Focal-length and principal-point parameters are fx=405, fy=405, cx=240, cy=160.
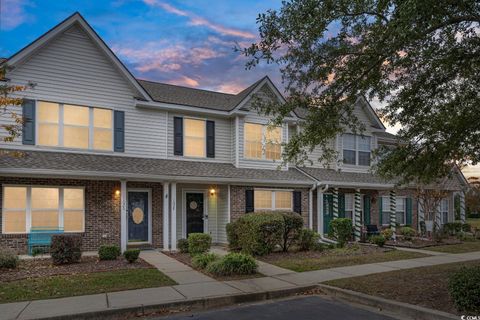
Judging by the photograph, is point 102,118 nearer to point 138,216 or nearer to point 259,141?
point 138,216

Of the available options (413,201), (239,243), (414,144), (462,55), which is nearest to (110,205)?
(239,243)

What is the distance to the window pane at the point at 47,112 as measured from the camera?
14.8 meters

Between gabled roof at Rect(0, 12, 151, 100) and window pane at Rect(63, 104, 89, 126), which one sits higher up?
gabled roof at Rect(0, 12, 151, 100)

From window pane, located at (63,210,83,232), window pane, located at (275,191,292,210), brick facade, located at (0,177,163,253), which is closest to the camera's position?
window pane, located at (63,210,83,232)

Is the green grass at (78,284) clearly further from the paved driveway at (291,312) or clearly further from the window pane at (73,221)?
the window pane at (73,221)

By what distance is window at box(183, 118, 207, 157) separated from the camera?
58.7 feet

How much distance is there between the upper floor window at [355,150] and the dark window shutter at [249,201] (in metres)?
7.11

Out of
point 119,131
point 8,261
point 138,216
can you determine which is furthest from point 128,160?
point 8,261

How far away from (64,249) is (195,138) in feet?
25.7

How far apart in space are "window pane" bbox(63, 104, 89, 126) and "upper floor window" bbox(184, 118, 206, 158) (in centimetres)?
417

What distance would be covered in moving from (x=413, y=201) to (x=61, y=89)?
65.7 ft

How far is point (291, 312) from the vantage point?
24.6ft

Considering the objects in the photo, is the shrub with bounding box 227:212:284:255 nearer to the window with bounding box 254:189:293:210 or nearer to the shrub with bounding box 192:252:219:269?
the shrub with bounding box 192:252:219:269

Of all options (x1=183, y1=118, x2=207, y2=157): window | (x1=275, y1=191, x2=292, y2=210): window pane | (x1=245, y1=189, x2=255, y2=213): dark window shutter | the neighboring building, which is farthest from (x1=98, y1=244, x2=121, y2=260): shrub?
(x1=275, y1=191, x2=292, y2=210): window pane
